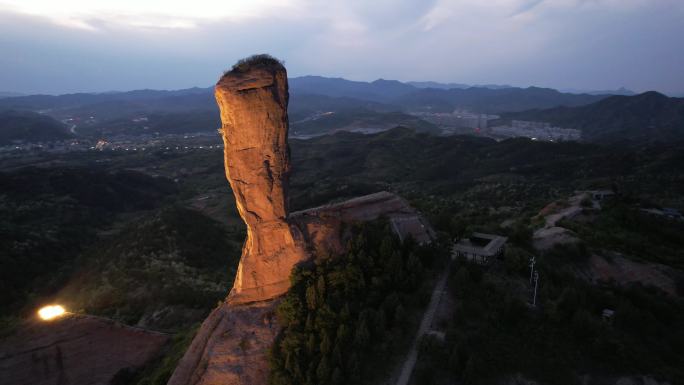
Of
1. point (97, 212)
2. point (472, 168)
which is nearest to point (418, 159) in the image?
point (472, 168)

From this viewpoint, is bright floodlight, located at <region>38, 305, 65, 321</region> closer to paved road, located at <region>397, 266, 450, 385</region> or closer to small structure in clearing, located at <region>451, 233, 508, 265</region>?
paved road, located at <region>397, 266, 450, 385</region>

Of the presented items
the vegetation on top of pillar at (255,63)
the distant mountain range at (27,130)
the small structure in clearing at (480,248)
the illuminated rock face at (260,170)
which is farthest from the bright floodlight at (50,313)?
the distant mountain range at (27,130)

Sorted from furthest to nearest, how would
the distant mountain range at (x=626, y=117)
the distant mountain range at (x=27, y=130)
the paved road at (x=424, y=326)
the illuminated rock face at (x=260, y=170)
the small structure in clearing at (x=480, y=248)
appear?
the distant mountain range at (x=27, y=130) → the distant mountain range at (x=626, y=117) → the small structure in clearing at (x=480, y=248) → the illuminated rock face at (x=260, y=170) → the paved road at (x=424, y=326)

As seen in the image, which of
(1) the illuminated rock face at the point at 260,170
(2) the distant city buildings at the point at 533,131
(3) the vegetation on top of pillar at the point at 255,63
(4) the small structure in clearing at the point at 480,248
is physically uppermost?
(3) the vegetation on top of pillar at the point at 255,63

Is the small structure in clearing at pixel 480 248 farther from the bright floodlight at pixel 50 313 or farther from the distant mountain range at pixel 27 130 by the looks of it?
the distant mountain range at pixel 27 130

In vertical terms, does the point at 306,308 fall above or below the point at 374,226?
below

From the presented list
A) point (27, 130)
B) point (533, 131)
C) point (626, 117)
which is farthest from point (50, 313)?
point (626, 117)

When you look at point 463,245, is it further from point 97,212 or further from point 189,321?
point 97,212
